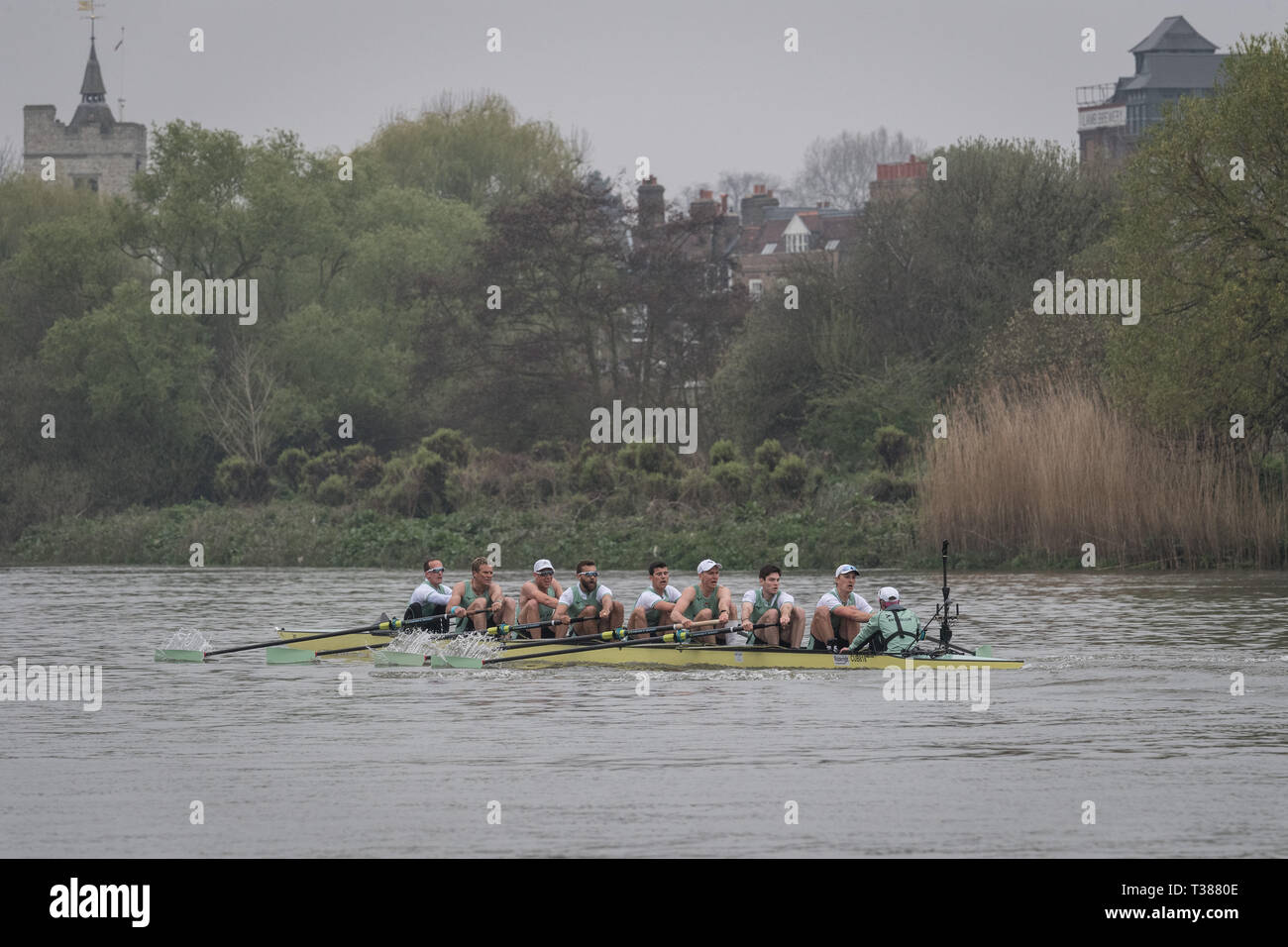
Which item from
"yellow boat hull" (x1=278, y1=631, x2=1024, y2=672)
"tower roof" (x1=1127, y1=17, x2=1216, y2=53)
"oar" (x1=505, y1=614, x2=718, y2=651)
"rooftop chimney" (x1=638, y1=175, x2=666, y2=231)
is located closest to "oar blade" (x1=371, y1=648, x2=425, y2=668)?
"yellow boat hull" (x1=278, y1=631, x2=1024, y2=672)

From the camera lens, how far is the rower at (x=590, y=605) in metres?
22.8

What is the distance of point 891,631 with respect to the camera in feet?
66.9

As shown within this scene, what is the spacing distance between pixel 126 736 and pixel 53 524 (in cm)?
3684

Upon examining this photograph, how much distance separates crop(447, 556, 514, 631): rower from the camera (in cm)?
2333

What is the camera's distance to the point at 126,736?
17.8m

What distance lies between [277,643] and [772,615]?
6.46 meters

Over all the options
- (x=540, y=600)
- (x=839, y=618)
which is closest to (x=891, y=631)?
(x=839, y=618)

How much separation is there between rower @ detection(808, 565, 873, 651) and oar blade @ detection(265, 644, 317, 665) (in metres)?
6.94

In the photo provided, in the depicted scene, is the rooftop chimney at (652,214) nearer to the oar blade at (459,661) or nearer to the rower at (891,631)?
the oar blade at (459,661)

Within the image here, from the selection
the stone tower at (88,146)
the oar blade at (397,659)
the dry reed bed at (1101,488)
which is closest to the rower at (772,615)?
the oar blade at (397,659)

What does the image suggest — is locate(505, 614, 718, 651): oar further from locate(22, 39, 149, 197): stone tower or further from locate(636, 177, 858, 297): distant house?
locate(22, 39, 149, 197): stone tower

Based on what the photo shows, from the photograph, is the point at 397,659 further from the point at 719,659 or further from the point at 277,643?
the point at 719,659
